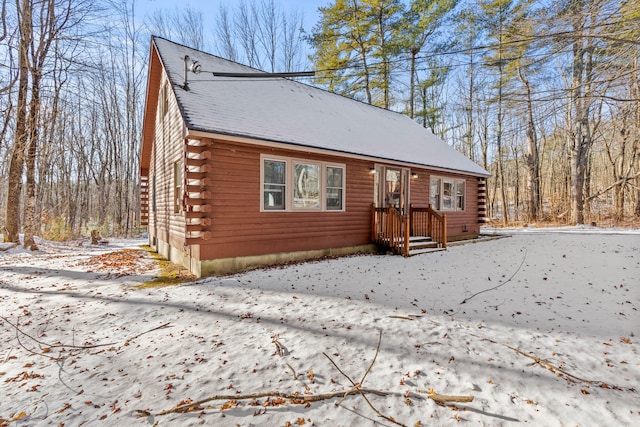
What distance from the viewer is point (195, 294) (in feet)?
16.9

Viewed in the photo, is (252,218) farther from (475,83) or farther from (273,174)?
(475,83)

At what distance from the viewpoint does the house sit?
638 cm

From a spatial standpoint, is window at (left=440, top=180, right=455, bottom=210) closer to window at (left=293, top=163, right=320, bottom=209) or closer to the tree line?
the tree line

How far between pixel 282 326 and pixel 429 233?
716 cm

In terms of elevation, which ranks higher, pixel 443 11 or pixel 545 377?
pixel 443 11

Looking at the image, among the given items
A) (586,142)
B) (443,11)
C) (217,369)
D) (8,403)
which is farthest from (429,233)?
(443,11)

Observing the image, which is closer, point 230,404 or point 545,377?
point 230,404

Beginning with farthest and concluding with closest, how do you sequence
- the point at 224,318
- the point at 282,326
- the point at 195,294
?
1. the point at 195,294
2. the point at 224,318
3. the point at 282,326

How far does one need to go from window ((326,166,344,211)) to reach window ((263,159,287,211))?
1432mm

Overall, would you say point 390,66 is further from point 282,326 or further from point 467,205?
point 282,326

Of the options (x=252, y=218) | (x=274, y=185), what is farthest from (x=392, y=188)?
(x=252, y=218)

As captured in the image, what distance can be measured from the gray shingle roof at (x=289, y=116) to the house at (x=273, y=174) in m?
0.05

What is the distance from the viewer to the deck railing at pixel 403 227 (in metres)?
8.54

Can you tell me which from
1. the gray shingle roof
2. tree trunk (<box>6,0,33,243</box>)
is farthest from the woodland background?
the gray shingle roof
